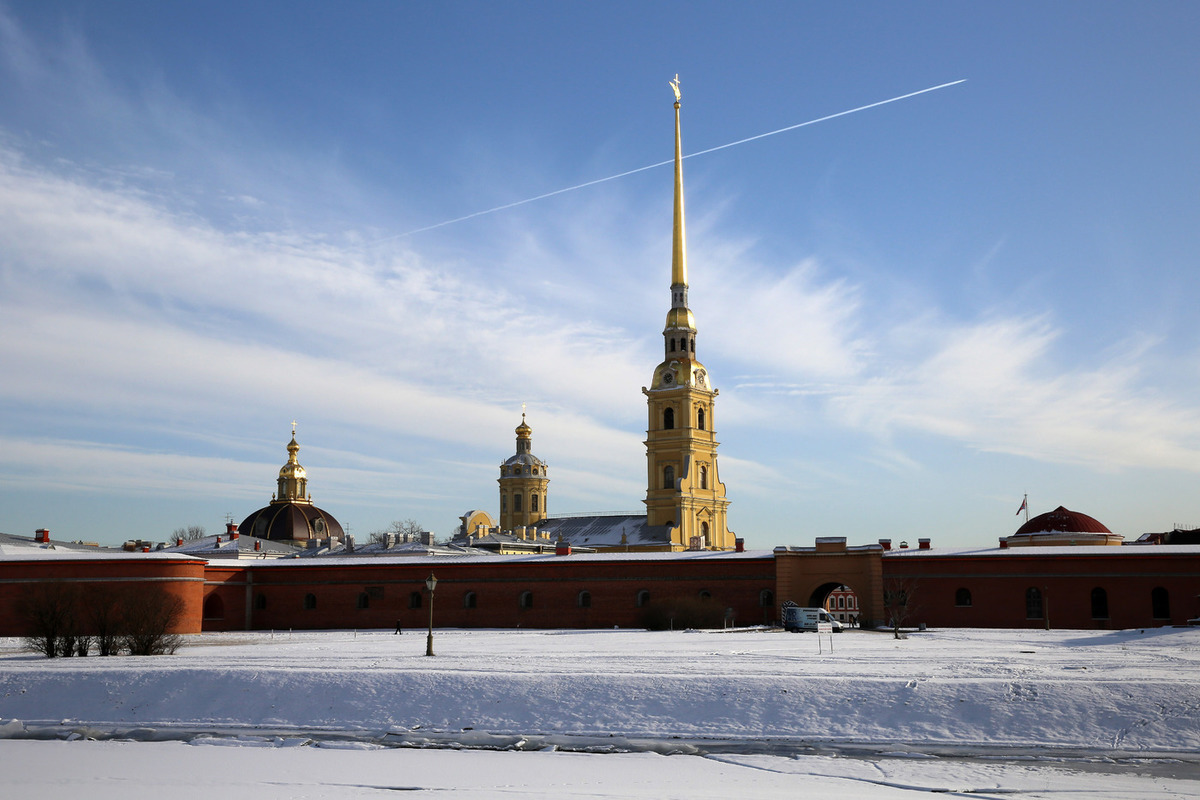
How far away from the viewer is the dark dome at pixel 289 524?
256 feet

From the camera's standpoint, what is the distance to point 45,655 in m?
29.2

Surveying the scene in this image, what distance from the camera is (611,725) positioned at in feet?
60.2

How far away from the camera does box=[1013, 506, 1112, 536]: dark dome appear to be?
54.8m

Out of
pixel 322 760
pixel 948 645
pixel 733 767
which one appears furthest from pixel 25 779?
pixel 948 645

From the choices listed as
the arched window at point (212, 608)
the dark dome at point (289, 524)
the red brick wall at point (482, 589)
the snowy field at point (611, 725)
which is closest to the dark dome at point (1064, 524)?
the red brick wall at point (482, 589)

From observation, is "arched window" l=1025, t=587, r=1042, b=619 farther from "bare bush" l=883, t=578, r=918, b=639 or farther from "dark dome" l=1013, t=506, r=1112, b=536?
"dark dome" l=1013, t=506, r=1112, b=536

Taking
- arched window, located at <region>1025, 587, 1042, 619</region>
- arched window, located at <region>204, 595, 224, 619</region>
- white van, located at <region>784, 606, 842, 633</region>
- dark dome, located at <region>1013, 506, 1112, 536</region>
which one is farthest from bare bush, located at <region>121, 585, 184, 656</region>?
dark dome, located at <region>1013, 506, 1112, 536</region>

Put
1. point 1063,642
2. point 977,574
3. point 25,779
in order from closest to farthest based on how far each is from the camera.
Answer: point 25,779
point 1063,642
point 977,574

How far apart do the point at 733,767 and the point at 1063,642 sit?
2069 cm

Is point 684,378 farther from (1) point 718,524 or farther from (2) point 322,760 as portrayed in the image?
(2) point 322,760

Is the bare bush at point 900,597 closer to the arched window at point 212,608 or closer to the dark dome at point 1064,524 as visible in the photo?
the dark dome at point 1064,524

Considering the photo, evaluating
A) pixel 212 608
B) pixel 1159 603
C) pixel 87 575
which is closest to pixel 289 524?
pixel 212 608

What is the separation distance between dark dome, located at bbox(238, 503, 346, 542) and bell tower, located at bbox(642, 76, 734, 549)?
81.7ft

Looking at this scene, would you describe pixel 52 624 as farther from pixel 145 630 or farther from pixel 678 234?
pixel 678 234
